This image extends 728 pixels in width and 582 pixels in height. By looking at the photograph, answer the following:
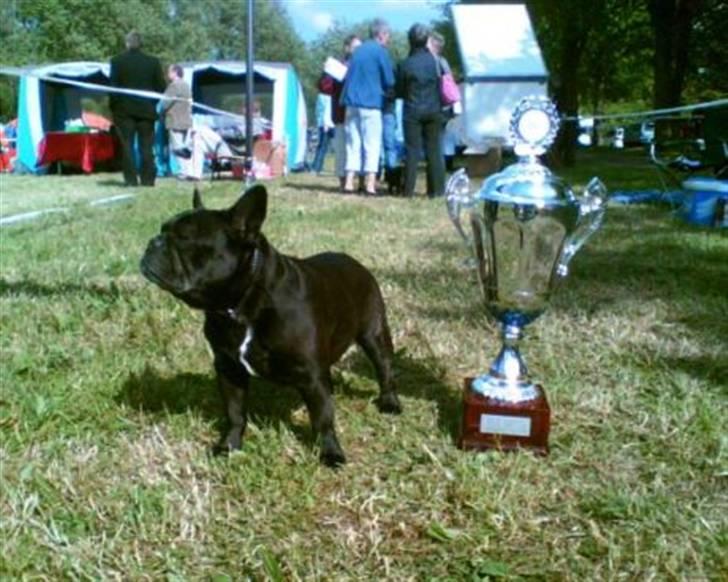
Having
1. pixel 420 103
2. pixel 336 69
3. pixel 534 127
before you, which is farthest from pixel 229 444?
pixel 336 69

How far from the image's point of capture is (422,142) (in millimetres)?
11539

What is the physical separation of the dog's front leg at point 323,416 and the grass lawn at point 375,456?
0.05m

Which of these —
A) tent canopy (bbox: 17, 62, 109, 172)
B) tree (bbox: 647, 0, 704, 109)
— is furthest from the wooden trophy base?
tree (bbox: 647, 0, 704, 109)

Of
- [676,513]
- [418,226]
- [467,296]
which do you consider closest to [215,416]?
[676,513]

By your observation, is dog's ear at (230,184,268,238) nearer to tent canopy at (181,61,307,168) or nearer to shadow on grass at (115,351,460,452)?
shadow on grass at (115,351,460,452)

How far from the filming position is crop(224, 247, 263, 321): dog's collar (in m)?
2.54

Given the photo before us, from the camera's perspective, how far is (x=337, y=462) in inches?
108

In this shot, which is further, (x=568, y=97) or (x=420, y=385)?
(x=568, y=97)

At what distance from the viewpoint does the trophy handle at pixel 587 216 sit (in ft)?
9.54

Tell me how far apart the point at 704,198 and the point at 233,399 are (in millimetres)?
7130

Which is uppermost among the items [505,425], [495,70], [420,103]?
[495,70]

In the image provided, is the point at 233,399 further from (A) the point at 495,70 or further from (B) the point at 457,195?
(A) the point at 495,70

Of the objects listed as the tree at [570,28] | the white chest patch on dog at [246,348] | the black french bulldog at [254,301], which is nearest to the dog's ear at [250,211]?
the black french bulldog at [254,301]

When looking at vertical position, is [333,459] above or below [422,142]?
below
